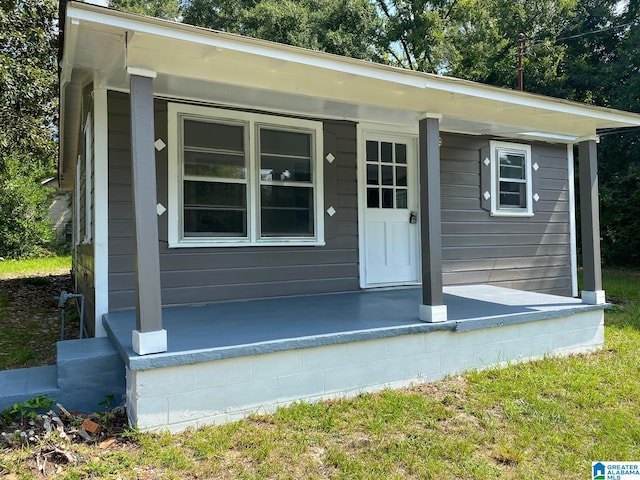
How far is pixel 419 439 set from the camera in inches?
106

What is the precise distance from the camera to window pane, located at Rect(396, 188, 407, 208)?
5664 mm

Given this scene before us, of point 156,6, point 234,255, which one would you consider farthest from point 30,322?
point 156,6

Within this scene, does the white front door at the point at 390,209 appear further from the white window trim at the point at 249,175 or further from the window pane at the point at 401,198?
the white window trim at the point at 249,175

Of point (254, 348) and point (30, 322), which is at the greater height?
point (254, 348)

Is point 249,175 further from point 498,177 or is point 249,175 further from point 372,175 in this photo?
point 498,177

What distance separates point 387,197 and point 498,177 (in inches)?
69.5

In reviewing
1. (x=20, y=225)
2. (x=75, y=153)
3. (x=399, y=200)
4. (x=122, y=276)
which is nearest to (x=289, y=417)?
(x=122, y=276)

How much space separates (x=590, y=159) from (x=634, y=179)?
30.7 ft

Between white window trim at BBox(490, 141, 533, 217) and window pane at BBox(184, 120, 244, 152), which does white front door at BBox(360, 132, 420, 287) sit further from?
window pane at BBox(184, 120, 244, 152)

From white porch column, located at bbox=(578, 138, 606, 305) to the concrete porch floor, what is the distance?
25cm

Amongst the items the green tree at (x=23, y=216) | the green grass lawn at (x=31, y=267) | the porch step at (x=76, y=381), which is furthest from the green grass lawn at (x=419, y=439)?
the green tree at (x=23, y=216)

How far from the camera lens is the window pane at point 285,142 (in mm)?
4730

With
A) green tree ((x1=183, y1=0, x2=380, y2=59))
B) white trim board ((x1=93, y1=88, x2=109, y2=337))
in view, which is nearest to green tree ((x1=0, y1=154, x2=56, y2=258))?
green tree ((x1=183, y1=0, x2=380, y2=59))

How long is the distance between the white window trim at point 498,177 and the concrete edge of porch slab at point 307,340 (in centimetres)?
226
